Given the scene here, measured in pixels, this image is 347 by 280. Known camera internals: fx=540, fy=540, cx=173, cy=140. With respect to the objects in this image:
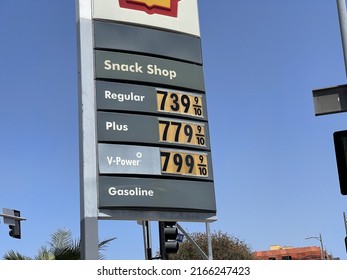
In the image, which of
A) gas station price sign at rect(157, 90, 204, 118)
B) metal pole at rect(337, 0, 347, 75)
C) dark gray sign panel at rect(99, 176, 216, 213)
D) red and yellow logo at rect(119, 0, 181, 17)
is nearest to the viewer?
metal pole at rect(337, 0, 347, 75)

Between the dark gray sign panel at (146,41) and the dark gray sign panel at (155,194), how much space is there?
291 cm

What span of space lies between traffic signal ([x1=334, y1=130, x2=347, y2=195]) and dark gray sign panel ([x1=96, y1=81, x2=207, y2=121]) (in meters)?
3.94

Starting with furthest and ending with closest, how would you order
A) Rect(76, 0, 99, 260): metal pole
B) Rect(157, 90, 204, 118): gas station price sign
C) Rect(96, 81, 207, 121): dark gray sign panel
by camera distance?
Rect(157, 90, 204, 118): gas station price sign
Rect(96, 81, 207, 121): dark gray sign panel
Rect(76, 0, 99, 260): metal pole

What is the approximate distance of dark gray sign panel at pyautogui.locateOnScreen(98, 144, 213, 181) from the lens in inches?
418

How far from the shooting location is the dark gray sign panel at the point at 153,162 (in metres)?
10.6

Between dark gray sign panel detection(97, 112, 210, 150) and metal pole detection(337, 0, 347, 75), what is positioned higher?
metal pole detection(337, 0, 347, 75)

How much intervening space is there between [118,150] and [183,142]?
1552 mm

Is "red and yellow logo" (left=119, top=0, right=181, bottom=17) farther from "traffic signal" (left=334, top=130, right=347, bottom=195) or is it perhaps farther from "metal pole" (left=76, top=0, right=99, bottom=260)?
"traffic signal" (left=334, top=130, right=347, bottom=195)

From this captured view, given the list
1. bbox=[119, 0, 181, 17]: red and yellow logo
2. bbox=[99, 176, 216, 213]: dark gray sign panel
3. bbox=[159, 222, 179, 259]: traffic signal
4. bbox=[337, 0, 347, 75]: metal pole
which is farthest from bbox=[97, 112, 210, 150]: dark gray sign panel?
bbox=[337, 0, 347, 75]: metal pole

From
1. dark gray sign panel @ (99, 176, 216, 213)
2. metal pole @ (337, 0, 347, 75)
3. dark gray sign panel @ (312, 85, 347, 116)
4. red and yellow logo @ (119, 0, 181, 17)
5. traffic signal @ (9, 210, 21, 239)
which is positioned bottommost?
dark gray sign panel @ (99, 176, 216, 213)

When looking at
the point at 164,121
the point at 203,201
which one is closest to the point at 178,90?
the point at 164,121

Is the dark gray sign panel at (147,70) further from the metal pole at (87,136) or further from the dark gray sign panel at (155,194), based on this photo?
the dark gray sign panel at (155,194)

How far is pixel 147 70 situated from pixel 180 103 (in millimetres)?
1023
